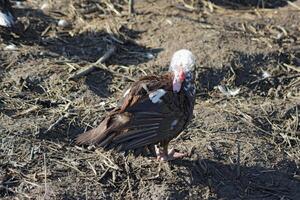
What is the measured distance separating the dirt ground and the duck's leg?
0.20ft

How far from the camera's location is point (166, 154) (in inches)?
204

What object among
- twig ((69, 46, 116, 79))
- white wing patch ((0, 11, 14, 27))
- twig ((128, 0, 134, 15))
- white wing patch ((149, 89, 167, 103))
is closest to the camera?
white wing patch ((149, 89, 167, 103))

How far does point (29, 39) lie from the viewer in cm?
704

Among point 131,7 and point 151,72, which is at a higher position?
point 131,7

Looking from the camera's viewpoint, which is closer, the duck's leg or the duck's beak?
the duck's beak

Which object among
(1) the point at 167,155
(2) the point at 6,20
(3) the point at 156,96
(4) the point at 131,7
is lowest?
(1) the point at 167,155

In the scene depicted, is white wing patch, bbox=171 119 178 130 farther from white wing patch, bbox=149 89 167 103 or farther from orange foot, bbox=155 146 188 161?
orange foot, bbox=155 146 188 161

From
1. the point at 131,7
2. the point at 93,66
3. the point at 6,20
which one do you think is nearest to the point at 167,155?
the point at 93,66

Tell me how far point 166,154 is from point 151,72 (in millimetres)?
1546

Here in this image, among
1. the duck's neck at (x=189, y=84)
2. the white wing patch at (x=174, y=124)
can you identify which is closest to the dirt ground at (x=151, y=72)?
the white wing patch at (x=174, y=124)

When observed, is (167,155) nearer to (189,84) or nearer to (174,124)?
(174,124)

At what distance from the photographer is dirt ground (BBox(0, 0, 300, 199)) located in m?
5.10

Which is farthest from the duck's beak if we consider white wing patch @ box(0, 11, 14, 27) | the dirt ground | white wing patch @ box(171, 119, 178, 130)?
white wing patch @ box(0, 11, 14, 27)

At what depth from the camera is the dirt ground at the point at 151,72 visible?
16.7 feet
